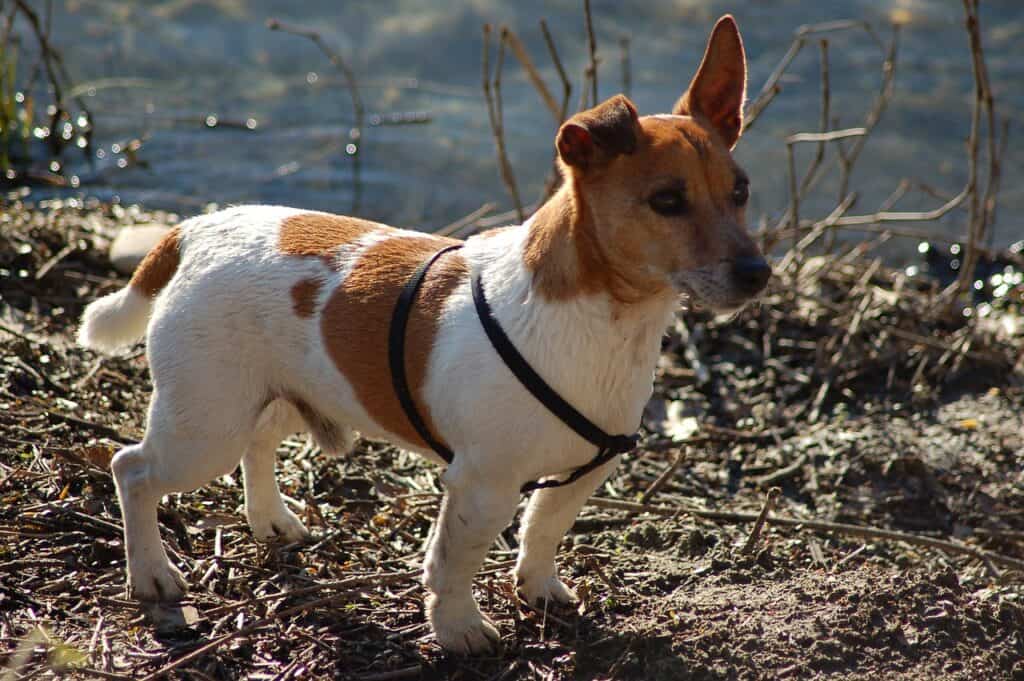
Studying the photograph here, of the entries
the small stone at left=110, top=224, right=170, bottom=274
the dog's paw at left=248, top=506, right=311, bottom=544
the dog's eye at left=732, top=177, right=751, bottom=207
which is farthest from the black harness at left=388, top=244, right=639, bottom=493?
the small stone at left=110, top=224, right=170, bottom=274

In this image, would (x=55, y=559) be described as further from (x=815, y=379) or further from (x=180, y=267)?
(x=815, y=379)

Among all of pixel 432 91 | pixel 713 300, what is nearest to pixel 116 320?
pixel 713 300

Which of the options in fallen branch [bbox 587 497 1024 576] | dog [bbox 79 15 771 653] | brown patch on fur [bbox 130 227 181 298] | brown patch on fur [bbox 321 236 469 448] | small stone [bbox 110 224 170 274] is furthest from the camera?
small stone [bbox 110 224 170 274]

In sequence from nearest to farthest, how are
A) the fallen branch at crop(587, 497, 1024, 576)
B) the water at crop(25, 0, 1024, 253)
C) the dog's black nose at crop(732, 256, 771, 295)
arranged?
1. the dog's black nose at crop(732, 256, 771, 295)
2. the fallen branch at crop(587, 497, 1024, 576)
3. the water at crop(25, 0, 1024, 253)

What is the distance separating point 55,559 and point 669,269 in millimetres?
2390

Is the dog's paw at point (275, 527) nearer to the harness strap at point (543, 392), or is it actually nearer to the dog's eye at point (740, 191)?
the harness strap at point (543, 392)

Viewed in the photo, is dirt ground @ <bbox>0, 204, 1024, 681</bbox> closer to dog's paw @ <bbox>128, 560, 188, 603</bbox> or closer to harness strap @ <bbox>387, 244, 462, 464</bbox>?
dog's paw @ <bbox>128, 560, 188, 603</bbox>

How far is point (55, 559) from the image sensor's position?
3998mm

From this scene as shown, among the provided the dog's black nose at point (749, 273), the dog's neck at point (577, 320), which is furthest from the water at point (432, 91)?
the dog's black nose at point (749, 273)

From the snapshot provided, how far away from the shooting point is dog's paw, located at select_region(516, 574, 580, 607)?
409 centimetres

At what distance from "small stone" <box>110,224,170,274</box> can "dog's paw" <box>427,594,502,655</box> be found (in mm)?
3268

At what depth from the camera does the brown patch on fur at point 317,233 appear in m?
3.81

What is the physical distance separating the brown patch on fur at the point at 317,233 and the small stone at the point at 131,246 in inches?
99.4

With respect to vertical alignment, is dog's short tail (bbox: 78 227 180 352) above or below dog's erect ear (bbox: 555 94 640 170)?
below
